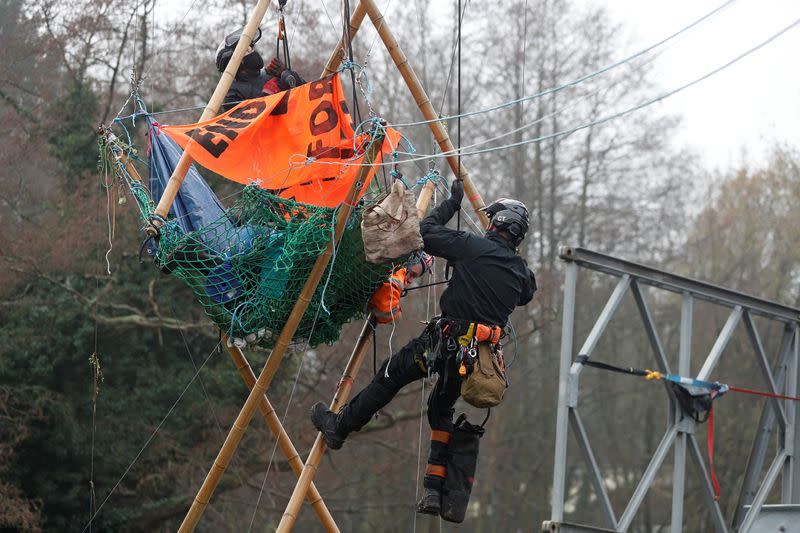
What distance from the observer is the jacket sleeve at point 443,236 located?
5758mm

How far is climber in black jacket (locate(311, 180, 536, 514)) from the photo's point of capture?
580 cm

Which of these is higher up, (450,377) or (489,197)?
(489,197)

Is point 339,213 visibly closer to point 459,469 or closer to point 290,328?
point 290,328

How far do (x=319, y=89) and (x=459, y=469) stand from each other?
2.30 m

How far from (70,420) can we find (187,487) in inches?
87.6

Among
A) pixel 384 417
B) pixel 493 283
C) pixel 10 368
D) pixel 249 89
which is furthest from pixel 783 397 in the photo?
pixel 10 368

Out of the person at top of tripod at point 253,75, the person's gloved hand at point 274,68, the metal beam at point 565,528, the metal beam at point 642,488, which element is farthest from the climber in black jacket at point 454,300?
the person's gloved hand at point 274,68

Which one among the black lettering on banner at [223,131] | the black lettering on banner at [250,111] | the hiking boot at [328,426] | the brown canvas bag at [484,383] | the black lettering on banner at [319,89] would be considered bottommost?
the hiking boot at [328,426]

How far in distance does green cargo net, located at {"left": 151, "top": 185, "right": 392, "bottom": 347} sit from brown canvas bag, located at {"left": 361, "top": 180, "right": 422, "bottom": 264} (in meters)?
0.52

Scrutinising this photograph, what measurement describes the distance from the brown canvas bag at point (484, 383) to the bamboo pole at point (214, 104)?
1.85m

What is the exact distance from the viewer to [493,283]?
19.1ft

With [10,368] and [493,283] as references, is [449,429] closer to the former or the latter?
[493,283]

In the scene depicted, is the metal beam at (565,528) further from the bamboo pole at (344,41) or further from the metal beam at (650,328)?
the bamboo pole at (344,41)

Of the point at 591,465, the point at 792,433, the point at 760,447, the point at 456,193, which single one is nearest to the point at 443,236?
the point at 456,193
